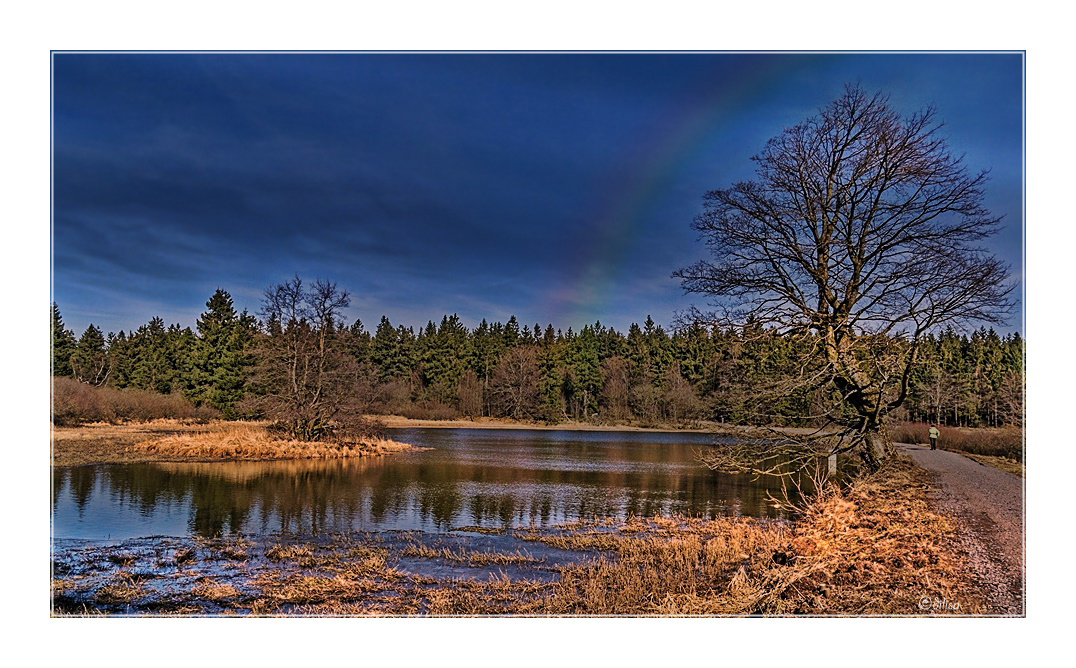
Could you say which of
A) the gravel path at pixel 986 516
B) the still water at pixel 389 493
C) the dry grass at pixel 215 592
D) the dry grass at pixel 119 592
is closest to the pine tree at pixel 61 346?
the still water at pixel 389 493

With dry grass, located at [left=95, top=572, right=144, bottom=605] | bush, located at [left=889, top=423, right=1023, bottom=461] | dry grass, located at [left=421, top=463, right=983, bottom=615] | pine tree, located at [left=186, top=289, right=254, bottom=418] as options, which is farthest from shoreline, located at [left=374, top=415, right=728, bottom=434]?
dry grass, located at [left=95, top=572, right=144, bottom=605]

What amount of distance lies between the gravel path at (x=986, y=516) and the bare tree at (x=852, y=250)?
1.18 meters

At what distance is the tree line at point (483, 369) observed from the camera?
34.3 ft

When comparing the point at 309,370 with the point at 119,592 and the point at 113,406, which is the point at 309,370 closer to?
the point at 113,406

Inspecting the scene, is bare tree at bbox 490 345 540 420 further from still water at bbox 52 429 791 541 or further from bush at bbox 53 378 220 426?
bush at bbox 53 378 220 426

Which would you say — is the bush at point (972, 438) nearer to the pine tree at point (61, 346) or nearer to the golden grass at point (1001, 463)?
the golden grass at point (1001, 463)

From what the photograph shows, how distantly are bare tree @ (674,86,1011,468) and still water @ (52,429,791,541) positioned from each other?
284 cm

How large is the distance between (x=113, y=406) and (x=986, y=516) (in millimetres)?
15437

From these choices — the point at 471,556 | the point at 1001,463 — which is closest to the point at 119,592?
the point at 471,556

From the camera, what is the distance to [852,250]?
10570mm

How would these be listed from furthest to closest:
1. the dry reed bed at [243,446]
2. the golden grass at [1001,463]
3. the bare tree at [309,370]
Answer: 1. the bare tree at [309,370]
2. the dry reed bed at [243,446]
3. the golden grass at [1001,463]
